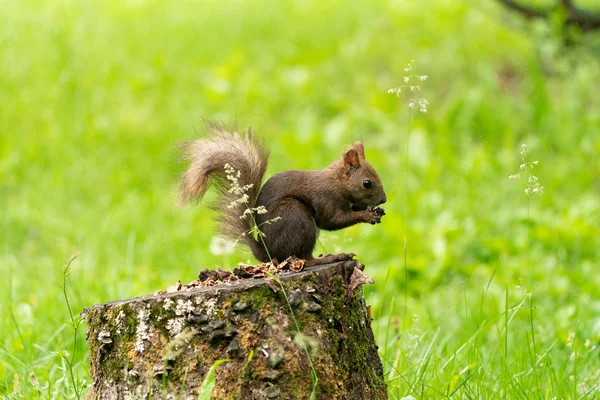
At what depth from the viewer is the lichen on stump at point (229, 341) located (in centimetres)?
226

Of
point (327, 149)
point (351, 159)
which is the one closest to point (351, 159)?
point (351, 159)

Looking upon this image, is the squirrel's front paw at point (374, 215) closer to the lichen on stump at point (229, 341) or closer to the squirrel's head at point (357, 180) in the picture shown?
the squirrel's head at point (357, 180)

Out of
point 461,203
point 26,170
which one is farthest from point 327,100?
point 26,170

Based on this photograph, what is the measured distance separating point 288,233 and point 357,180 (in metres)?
0.39

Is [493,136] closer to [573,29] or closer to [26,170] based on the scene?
[573,29]

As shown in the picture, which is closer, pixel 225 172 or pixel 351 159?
pixel 225 172

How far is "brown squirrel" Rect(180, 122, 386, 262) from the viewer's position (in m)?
2.65

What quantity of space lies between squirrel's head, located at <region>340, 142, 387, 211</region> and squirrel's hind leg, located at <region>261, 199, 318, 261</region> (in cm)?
27

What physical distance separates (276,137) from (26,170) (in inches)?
85.9

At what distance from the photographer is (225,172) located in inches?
105

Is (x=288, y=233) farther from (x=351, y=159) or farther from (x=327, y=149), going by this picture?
(x=327, y=149)

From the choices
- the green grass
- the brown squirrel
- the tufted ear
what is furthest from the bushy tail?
the green grass

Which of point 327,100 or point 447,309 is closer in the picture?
point 447,309

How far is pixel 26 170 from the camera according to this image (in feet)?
23.1
